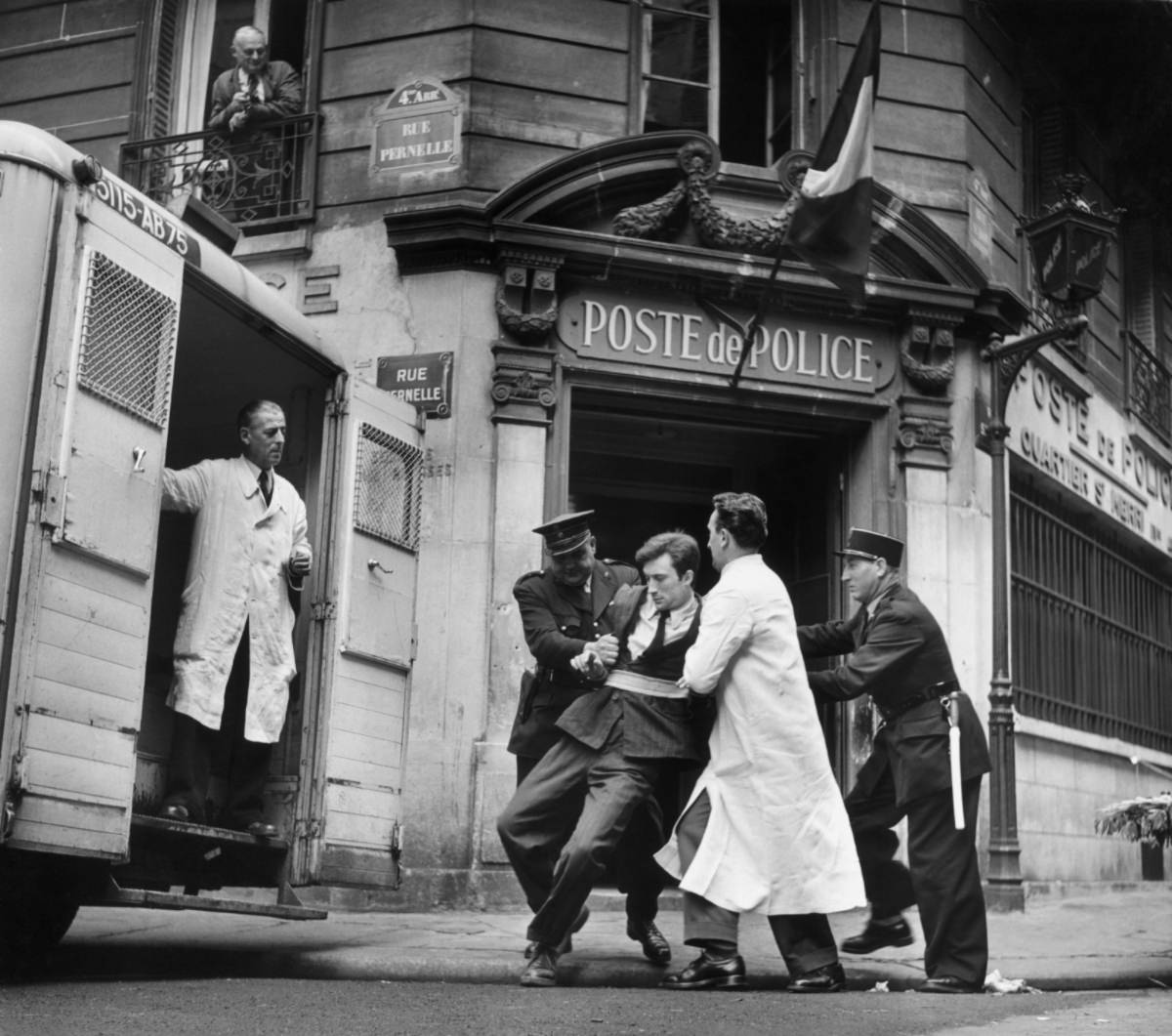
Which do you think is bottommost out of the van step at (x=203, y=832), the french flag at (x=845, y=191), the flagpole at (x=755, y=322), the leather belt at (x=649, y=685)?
the van step at (x=203, y=832)

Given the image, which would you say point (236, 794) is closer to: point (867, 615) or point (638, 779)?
point (638, 779)

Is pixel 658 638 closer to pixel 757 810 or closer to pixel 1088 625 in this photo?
pixel 757 810

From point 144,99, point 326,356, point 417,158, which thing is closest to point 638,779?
point 326,356

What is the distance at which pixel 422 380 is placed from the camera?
11.2 metres

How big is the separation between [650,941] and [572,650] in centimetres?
133

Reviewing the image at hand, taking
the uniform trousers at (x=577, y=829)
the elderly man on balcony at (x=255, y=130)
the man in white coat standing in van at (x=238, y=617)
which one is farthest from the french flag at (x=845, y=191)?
the uniform trousers at (x=577, y=829)

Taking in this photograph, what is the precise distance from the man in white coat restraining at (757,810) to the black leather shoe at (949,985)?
470 millimetres

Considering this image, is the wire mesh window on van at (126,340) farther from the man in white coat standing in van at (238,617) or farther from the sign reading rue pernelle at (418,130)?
the sign reading rue pernelle at (418,130)

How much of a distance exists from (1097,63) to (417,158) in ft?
21.9

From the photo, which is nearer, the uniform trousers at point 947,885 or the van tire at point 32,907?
the van tire at point 32,907

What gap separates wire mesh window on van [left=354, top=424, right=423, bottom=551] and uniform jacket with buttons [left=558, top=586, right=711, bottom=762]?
1726 millimetres

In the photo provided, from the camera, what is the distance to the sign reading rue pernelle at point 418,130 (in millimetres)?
11531

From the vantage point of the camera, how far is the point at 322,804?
7.76 m

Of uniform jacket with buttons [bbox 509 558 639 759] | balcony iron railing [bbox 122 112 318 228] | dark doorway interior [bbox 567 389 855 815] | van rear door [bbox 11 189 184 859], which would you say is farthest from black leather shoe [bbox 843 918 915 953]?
balcony iron railing [bbox 122 112 318 228]
